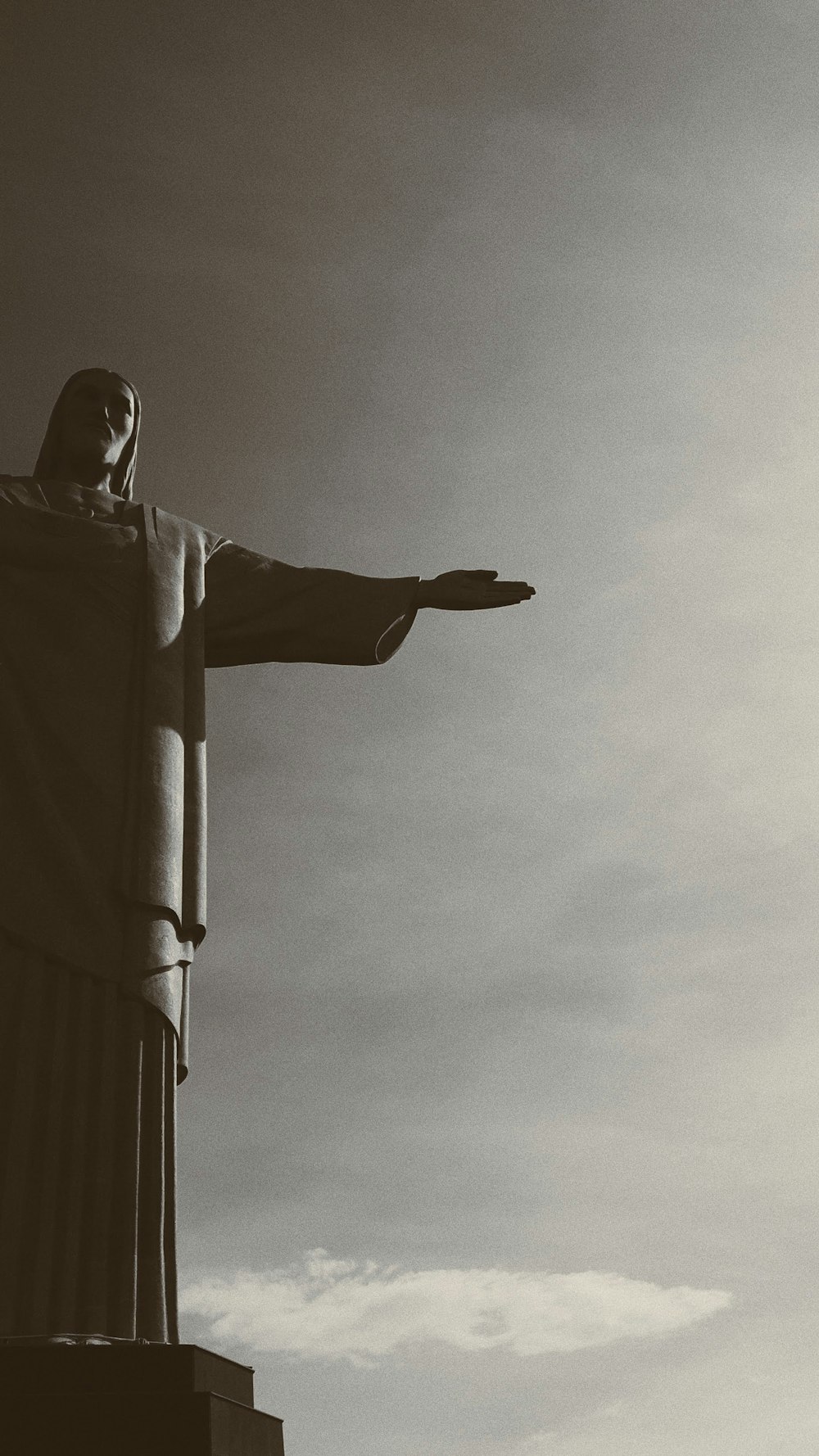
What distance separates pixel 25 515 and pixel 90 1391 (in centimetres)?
436

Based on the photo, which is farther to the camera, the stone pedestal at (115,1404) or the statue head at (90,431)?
the statue head at (90,431)

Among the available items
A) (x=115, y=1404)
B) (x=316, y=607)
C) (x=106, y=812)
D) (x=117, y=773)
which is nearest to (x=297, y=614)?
(x=316, y=607)

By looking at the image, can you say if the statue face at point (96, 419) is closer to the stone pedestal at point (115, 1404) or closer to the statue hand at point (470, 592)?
the statue hand at point (470, 592)

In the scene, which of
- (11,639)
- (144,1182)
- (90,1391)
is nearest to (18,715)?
(11,639)

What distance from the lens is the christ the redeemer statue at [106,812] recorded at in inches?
212

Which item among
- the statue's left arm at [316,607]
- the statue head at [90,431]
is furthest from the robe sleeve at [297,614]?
the statue head at [90,431]

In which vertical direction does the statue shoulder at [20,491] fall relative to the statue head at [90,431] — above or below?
below

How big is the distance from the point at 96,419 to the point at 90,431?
8 cm

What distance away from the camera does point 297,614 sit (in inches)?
294

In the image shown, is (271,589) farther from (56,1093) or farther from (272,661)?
(56,1093)

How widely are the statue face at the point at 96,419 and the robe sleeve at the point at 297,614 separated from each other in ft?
2.93

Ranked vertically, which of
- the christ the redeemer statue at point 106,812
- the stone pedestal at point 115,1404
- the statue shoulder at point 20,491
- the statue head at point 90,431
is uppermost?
the statue head at point 90,431

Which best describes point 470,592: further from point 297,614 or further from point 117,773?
point 117,773

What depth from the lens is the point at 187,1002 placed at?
6105 millimetres
